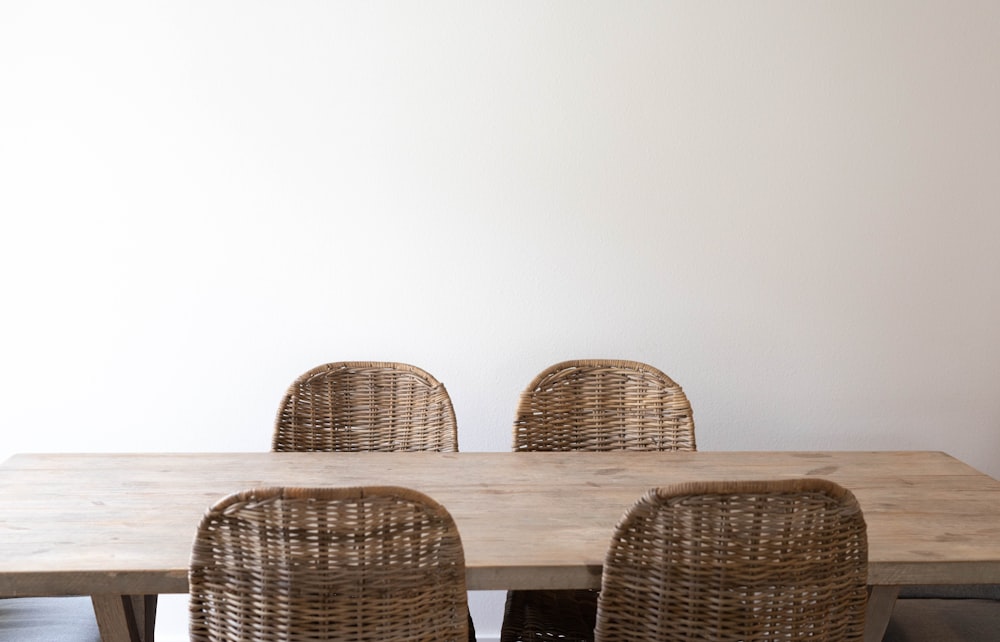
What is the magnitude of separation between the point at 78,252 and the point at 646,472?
1.60 m

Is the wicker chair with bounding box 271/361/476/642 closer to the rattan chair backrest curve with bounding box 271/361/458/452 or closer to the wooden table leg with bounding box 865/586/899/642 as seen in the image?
the rattan chair backrest curve with bounding box 271/361/458/452

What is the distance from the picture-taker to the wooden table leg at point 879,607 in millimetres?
1610

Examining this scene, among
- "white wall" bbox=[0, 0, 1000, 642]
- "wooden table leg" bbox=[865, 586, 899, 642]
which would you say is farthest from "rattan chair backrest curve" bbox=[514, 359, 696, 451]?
"wooden table leg" bbox=[865, 586, 899, 642]

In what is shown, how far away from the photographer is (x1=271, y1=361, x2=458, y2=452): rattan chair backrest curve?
2098 mm

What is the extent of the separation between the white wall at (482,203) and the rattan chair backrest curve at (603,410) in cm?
30

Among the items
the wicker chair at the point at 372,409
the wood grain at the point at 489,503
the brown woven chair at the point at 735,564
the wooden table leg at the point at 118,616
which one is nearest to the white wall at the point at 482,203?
the wicker chair at the point at 372,409

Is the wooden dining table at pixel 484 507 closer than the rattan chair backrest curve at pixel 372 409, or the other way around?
the wooden dining table at pixel 484 507

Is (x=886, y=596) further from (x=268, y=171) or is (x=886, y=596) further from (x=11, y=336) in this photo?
(x=11, y=336)

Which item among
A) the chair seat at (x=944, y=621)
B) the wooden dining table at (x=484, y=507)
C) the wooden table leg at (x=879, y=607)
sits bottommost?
the chair seat at (x=944, y=621)

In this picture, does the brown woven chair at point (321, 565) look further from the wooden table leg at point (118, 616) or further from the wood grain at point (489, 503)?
the wooden table leg at point (118, 616)

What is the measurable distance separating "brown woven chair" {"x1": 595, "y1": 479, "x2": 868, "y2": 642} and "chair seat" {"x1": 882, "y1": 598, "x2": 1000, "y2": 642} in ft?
1.94

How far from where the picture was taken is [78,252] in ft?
7.63

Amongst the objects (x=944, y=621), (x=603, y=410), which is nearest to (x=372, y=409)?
(x=603, y=410)

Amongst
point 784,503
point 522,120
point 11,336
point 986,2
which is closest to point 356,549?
point 784,503
